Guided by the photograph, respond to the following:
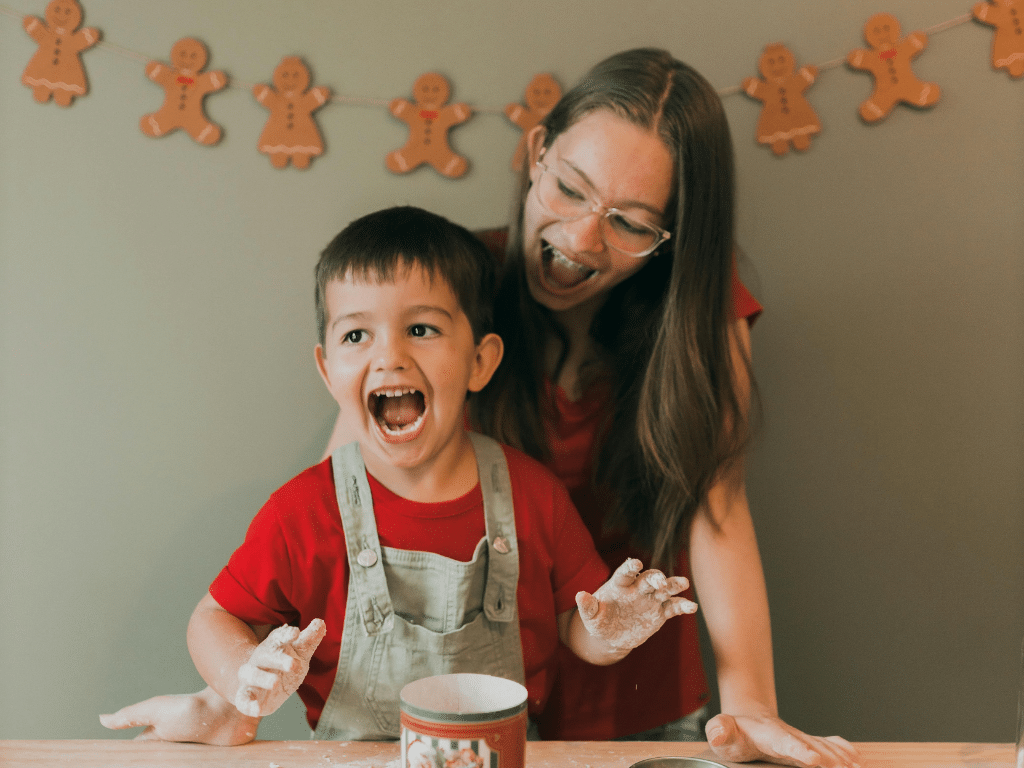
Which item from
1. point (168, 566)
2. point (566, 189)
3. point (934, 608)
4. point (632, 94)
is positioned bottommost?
point (934, 608)

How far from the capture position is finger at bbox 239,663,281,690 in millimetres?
667

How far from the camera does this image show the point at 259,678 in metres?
0.67

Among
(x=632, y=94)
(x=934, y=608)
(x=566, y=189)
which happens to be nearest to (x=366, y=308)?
(x=566, y=189)

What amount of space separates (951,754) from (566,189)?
0.82 meters

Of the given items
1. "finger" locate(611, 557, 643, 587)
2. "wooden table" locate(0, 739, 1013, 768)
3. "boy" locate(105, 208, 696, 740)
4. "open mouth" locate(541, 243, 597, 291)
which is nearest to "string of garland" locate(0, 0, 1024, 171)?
"open mouth" locate(541, 243, 597, 291)

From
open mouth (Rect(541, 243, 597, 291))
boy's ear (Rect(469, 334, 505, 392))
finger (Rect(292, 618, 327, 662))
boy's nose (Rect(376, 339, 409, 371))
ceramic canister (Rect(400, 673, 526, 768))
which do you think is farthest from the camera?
open mouth (Rect(541, 243, 597, 291))

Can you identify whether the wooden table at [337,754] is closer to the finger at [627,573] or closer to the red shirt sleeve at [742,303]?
the finger at [627,573]

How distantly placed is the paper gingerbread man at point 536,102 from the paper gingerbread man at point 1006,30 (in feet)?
2.55

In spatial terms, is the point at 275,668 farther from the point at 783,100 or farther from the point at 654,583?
the point at 783,100

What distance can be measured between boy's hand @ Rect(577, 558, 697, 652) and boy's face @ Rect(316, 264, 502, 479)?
11.4 inches

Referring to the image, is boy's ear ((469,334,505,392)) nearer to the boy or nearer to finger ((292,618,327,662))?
the boy

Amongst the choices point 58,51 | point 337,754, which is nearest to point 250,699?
point 337,754

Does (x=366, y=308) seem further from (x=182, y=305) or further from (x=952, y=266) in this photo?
(x=952, y=266)

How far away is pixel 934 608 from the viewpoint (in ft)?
4.93
